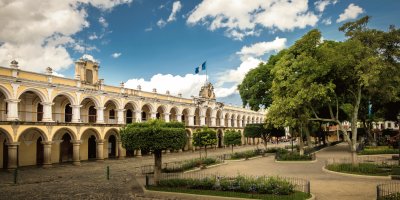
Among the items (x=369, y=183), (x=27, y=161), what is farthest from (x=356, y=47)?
(x=27, y=161)

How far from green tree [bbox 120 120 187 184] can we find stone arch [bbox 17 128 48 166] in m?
17.5

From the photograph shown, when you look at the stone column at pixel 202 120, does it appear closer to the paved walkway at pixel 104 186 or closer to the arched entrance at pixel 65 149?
the arched entrance at pixel 65 149

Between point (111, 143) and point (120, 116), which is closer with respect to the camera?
point (120, 116)

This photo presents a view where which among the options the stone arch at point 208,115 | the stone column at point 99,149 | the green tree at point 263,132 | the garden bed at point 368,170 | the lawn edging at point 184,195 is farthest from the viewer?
the stone arch at point 208,115

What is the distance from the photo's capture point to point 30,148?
106 feet

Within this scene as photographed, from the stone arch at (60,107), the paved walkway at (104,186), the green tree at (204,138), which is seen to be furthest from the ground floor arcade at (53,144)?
the green tree at (204,138)

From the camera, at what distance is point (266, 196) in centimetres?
1379

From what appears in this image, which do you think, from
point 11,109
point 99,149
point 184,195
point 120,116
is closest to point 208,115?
point 120,116

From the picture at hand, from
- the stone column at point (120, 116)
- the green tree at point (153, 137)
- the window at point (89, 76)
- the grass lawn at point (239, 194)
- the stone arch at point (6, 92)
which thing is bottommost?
the grass lawn at point (239, 194)

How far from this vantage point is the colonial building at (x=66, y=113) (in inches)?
1104

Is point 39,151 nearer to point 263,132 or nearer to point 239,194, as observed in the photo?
point 239,194

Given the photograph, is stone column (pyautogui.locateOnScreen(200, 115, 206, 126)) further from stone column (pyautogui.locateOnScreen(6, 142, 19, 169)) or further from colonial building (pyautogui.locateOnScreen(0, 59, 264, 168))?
stone column (pyautogui.locateOnScreen(6, 142, 19, 169))

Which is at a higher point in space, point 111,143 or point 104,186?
point 111,143

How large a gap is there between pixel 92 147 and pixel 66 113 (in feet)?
18.7
